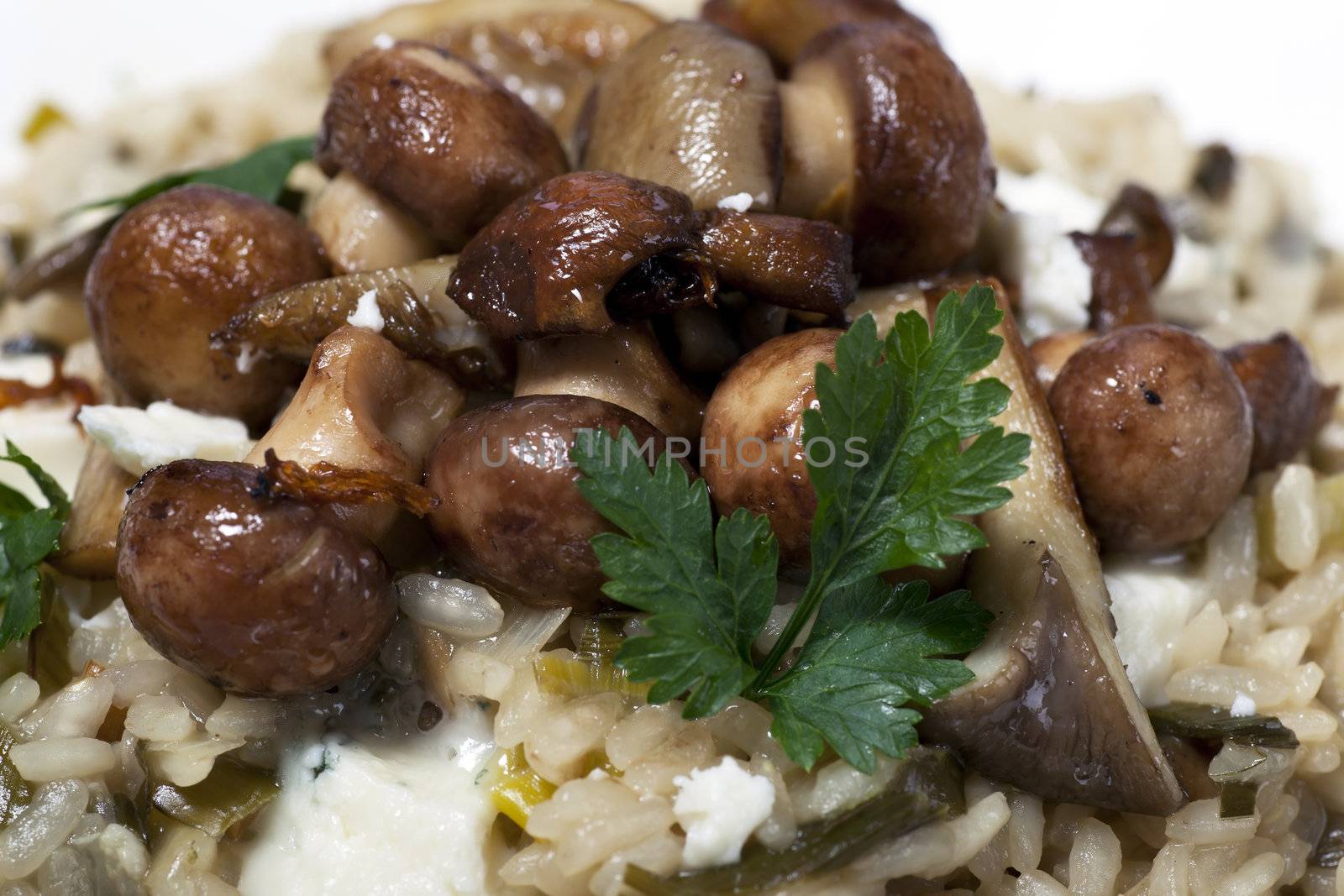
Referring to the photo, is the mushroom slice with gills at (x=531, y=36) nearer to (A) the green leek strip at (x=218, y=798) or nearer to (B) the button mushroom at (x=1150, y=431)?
(B) the button mushroom at (x=1150, y=431)

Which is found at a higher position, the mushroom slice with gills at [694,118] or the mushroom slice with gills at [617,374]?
the mushroom slice with gills at [694,118]

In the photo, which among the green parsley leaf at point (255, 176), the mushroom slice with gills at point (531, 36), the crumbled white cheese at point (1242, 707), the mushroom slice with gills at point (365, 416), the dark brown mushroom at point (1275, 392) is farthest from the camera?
the mushroom slice with gills at point (531, 36)

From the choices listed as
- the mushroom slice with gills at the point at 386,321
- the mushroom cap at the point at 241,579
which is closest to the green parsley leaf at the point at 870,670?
the mushroom cap at the point at 241,579

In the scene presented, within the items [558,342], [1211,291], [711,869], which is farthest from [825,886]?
[1211,291]

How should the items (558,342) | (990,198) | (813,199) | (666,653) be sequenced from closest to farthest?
1. (666,653)
2. (558,342)
3. (813,199)
4. (990,198)

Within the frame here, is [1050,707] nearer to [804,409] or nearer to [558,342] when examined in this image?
[804,409]

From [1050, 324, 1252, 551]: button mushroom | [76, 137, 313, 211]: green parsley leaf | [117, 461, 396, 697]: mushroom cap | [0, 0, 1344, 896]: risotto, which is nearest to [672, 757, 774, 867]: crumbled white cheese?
[0, 0, 1344, 896]: risotto

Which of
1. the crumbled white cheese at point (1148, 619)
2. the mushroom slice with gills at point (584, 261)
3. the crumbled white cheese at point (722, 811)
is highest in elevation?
the mushroom slice with gills at point (584, 261)
